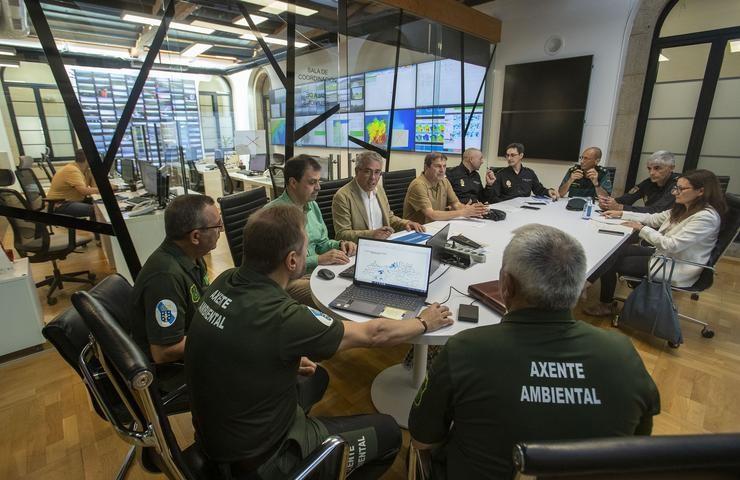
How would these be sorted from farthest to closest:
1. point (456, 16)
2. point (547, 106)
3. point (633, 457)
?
point (547, 106)
point (456, 16)
point (633, 457)

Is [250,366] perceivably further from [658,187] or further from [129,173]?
[129,173]

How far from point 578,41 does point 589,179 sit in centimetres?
218

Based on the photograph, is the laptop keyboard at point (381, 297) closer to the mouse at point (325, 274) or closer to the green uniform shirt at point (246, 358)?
the mouse at point (325, 274)

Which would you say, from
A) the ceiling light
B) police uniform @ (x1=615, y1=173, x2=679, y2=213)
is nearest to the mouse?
police uniform @ (x1=615, y1=173, x2=679, y2=213)

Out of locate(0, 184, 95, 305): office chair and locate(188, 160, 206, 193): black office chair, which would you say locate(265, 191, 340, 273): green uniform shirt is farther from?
locate(188, 160, 206, 193): black office chair

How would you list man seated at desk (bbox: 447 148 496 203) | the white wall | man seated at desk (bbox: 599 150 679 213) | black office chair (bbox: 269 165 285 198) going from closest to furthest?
man seated at desk (bbox: 599 150 679 213) < man seated at desk (bbox: 447 148 496 203) < the white wall < black office chair (bbox: 269 165 285 198)

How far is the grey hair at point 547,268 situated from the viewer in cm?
83

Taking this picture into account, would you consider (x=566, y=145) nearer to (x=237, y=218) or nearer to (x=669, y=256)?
(x=669, y=256)

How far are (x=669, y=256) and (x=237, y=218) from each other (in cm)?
294

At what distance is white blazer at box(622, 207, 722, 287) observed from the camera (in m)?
2.36

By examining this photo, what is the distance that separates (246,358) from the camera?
0.94 meters

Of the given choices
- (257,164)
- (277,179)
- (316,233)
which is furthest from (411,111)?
(316,233)

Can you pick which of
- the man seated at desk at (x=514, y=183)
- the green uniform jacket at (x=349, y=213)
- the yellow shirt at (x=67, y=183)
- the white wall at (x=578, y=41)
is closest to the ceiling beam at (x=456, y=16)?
the white wall at (x=578, y=41)

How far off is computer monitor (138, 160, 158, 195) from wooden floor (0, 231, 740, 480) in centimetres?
186
